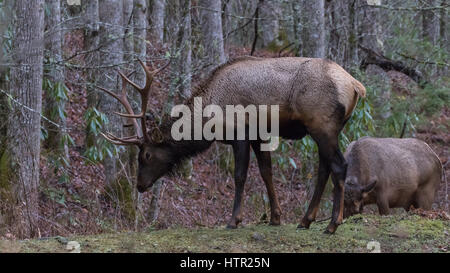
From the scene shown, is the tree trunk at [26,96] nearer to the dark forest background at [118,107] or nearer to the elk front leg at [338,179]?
the dark forest background at [118,107]

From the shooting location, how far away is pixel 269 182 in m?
8.74

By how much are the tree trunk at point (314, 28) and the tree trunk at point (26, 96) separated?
4760mm

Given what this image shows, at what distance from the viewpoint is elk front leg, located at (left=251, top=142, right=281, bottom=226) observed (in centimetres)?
866

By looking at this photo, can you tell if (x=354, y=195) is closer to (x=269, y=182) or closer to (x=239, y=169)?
(x=269, y=182)

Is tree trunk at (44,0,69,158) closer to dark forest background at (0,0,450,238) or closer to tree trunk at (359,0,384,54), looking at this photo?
dark forest background at (0,0,450,238)

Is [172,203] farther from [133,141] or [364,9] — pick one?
[364,9]

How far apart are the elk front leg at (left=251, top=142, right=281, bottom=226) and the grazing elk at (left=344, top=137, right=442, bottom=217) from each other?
1.69 meters

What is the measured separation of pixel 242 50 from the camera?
22297 mm

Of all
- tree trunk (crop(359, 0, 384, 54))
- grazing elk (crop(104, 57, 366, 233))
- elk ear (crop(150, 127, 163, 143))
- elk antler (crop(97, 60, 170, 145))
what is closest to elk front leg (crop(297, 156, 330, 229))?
grazing elk (crop(104, 57, 366, 233))

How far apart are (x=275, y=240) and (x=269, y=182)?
56.1 inches

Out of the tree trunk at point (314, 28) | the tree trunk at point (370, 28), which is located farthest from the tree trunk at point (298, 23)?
the tree trunk at point (370, 28)

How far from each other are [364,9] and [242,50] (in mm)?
6596

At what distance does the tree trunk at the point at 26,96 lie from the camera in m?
9.14

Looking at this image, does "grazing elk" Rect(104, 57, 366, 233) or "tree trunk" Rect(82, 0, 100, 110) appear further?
"tree trunk" Rect(82, 0, 100, 110)
